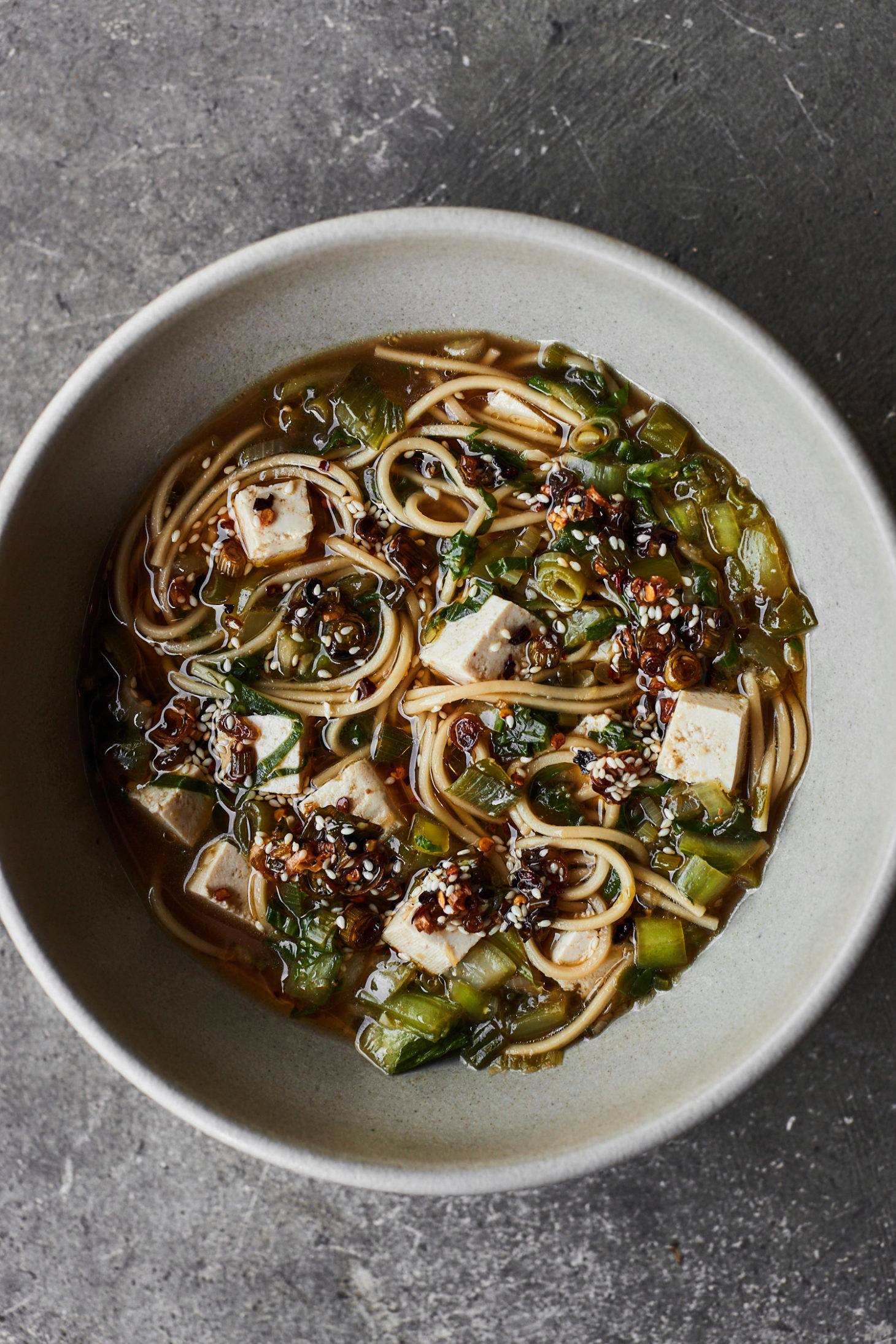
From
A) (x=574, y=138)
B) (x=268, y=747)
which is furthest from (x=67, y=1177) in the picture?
(x=574, y=138)

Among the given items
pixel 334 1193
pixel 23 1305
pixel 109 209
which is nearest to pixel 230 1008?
pixel 334 1193

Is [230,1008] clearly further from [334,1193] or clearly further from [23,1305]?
[23,1305]

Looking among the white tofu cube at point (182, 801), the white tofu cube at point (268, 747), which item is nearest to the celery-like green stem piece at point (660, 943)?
the white tofu cube at point (268, 747)

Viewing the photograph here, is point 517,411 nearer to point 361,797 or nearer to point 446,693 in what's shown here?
point 446,693

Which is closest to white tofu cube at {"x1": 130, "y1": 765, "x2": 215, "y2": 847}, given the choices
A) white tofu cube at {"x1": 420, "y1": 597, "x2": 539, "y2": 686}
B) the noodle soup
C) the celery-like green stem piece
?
the noodle soup

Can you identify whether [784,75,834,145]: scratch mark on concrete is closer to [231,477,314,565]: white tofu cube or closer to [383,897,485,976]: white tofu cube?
[231,477,314,565]: white tofu cube

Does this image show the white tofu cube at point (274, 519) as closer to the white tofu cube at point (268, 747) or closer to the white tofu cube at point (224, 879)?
the white tofu cube at point (268, 747)
